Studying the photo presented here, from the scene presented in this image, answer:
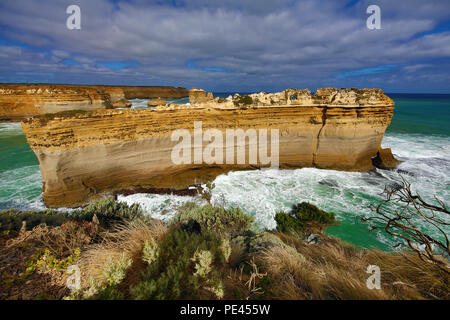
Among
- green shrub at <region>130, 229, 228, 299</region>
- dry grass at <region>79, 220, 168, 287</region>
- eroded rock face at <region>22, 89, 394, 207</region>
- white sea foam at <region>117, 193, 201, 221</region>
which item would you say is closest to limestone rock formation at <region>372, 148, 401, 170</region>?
eroded rock face at <region>22, 89, 394, 207</region>

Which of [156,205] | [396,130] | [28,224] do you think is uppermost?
[396,130]

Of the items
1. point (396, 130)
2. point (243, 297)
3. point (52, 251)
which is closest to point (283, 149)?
point (243, 297)

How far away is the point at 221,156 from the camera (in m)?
13.5

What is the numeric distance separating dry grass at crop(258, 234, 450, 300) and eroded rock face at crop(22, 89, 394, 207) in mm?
9819

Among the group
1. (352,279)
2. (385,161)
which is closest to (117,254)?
(352,279)

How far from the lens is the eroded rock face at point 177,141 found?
9.79 meters

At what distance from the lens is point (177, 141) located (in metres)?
12.2

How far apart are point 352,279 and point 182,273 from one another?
8.46ft

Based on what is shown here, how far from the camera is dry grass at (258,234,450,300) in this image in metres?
2.73
